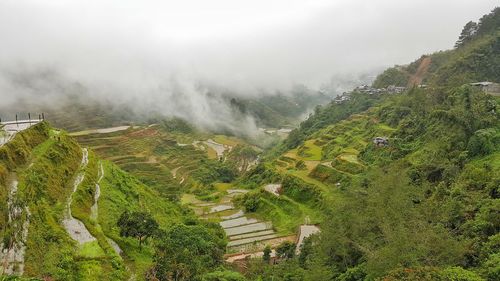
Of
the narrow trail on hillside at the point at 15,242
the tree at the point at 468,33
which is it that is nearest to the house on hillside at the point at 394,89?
the tree at the point at 468,33

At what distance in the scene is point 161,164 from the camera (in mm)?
83562

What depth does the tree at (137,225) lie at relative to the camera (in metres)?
27.8

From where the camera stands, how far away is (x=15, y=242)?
20.8 m

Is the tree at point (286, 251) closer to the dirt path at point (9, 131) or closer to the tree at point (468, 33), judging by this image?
the dirt path at point (9, 131)

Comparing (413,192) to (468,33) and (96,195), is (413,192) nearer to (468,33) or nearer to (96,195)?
(96,195)

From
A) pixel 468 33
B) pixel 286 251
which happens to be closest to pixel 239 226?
pixel 286 251

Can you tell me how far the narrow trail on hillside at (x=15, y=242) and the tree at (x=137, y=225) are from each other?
6.01 meters

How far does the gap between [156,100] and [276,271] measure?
447 feet

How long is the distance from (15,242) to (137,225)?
8.22m

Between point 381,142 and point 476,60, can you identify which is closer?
point 381,142

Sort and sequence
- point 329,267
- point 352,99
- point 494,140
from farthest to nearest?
1. point 352,99
2. point 494,140
3. point 329,267

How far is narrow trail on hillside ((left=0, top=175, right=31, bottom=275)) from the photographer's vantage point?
19.7 m

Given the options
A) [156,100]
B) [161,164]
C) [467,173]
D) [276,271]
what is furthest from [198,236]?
[156,100]

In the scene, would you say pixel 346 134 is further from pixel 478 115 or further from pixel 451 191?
pixel 451 191
